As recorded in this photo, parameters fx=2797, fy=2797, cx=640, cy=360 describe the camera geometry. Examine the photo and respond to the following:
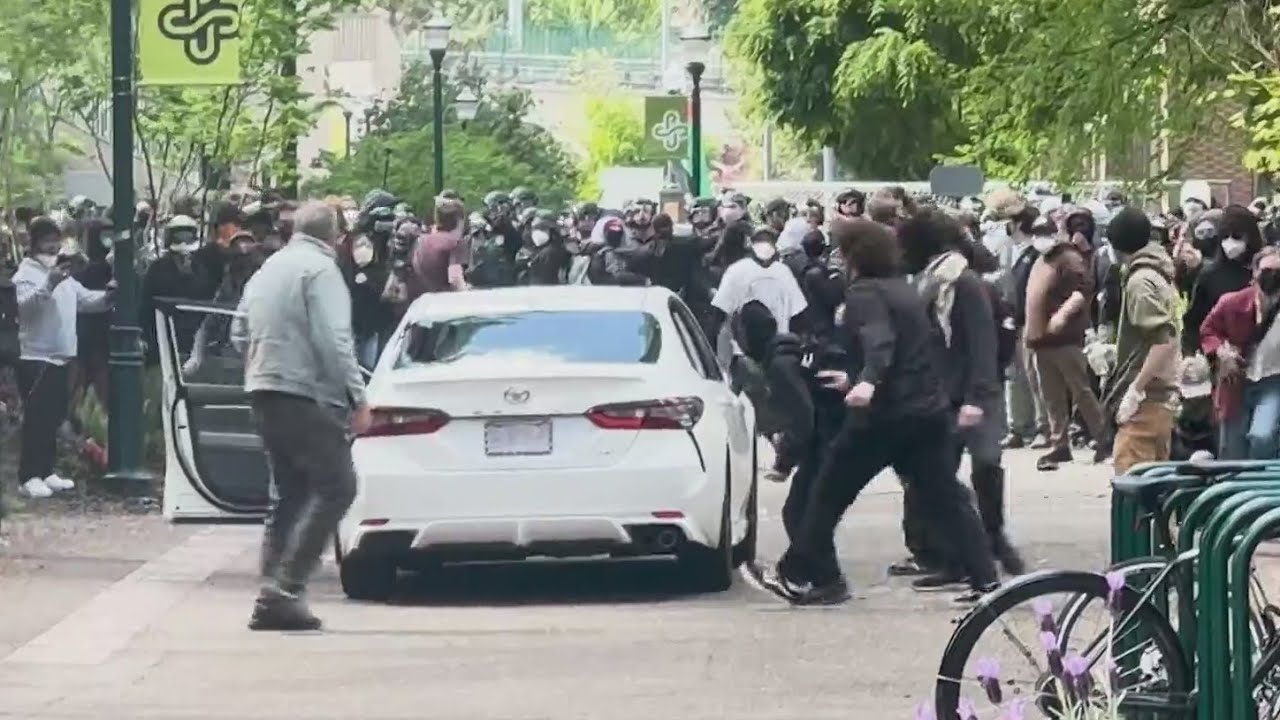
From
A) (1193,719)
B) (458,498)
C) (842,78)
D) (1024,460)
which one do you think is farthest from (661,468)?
(842,78)

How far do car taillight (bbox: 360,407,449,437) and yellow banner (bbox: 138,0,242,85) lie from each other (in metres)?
5.71

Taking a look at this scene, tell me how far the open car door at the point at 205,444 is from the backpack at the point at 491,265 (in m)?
10.3

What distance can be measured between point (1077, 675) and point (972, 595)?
580 centimetres

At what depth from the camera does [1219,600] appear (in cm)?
702

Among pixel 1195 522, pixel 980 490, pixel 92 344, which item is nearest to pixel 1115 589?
pixel 1195 522

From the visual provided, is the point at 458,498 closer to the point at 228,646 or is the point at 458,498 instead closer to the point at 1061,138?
the point at 228,646

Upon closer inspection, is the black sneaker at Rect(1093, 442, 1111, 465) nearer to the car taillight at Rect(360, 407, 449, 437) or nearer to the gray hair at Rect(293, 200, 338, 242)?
the car taillight at Rect(360, 407, 449, 437)

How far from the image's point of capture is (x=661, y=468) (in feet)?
41.4

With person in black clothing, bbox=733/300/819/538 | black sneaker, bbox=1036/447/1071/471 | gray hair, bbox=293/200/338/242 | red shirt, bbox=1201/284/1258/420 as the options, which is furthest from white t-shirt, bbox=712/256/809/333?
gray hair, bbox=293/200/338/242

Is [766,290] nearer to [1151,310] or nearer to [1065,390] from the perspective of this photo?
[1065,390]

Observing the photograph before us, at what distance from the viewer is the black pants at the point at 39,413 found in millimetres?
17562

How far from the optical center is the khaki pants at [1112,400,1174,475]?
48.4ft

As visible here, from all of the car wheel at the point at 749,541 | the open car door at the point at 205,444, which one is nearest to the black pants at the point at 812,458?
the car wheel at the point at 749,541

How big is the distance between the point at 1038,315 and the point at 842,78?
35155mm
